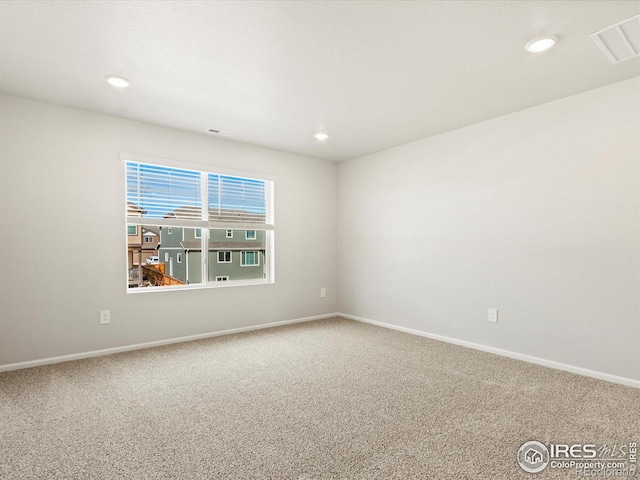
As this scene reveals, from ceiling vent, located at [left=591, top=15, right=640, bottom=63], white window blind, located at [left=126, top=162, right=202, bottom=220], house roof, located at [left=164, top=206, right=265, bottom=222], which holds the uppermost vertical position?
ceiling vent, located at [left=591, top=15, right=640, bottom=63]

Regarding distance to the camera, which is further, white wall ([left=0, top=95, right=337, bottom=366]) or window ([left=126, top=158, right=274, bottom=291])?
window ([left=126, top=158, right=274, bottom=291])

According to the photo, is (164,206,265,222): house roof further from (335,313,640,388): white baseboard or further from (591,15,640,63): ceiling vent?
(591,15,640,63): ceiling vent

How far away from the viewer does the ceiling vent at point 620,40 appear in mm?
1996

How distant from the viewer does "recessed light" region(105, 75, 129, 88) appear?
2.62 meters

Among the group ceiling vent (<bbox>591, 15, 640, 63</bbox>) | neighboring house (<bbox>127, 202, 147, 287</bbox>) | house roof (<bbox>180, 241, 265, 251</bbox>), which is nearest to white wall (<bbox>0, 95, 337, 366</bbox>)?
neighboring house (<bbox>127, 202, 147, 287</bbox>)

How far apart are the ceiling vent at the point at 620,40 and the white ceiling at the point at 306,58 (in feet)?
0.18

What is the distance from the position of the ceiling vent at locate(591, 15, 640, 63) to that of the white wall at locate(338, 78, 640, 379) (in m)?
0.51

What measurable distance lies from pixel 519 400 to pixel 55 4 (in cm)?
359

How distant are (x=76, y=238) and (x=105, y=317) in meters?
0.79

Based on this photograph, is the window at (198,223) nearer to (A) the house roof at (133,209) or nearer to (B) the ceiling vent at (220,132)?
(A) the house roof at (133,209)

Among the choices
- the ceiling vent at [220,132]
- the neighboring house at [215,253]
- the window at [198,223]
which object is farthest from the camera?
the neighboring house at [215,253]

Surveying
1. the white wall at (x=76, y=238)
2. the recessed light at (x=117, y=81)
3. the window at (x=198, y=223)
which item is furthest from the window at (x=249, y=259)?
the recessed light at (x=117, y=81)

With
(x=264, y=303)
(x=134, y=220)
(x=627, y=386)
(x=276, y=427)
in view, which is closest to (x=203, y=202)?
(x=134, y=220)
